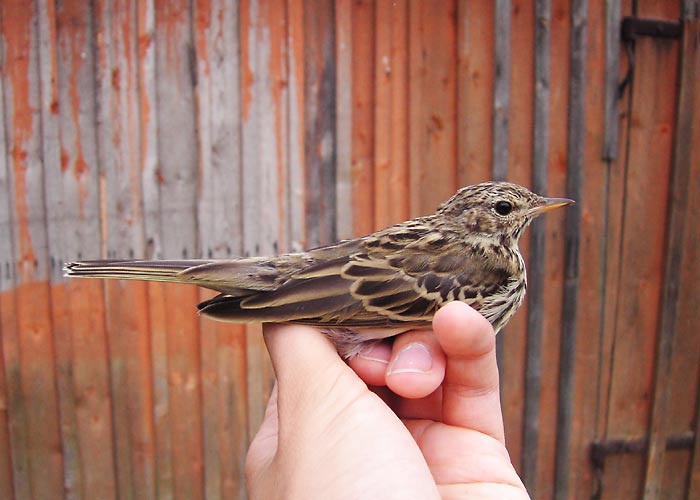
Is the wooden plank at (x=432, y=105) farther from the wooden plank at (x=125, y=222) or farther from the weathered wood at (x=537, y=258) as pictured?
the wooden plank at (x=125, y=222)

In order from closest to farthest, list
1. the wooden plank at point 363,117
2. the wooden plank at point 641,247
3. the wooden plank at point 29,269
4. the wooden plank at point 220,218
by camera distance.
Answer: the wooden plank at point 29,269 → the wooden plank at point 220,218 → the wooden plank at point 363,117 → the wooden plank at point 641,247

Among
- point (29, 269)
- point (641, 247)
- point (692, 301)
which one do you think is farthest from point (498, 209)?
point (29, 269)

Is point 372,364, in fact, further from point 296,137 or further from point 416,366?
point 296,137

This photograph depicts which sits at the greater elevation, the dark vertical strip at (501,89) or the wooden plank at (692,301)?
the dark vertical strip at (501,89)

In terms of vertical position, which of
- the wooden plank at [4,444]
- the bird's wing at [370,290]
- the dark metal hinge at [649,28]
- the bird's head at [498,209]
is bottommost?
the wooden plank at [4,444]

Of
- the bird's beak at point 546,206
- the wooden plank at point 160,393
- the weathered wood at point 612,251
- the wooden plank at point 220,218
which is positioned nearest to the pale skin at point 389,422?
the bird's beak at point 546,206

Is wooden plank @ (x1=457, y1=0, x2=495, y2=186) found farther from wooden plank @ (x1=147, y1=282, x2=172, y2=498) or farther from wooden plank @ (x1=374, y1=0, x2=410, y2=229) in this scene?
wooden plank @ (x1=147, y1=282, x2=172, y2=498)

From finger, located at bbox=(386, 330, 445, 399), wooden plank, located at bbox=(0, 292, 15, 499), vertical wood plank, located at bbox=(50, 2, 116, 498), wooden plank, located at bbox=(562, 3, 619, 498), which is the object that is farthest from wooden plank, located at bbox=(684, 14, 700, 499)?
wooden plank, located at bbox=(0, 292, 15, 499)

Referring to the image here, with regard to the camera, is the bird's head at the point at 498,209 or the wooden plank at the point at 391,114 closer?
the bird's head at the point at 498,209
